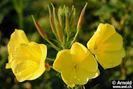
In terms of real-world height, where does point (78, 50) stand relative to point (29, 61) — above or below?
above

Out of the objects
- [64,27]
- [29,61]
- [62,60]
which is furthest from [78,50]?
[29,61]

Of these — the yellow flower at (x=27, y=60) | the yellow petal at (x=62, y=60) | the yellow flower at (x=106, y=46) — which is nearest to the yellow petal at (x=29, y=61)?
the yellow flower at (x=27, y=60)

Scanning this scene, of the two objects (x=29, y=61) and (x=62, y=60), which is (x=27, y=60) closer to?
(x=29, y=61)

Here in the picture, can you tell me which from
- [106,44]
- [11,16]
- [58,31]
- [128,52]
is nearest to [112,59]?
[106,44]

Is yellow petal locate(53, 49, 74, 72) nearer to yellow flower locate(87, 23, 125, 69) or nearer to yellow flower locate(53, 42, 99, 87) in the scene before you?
yellow flower locate(53, 42, 99, 87)

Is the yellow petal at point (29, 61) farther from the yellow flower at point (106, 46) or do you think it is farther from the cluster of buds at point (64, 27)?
the yellow flower at point (106, 46)

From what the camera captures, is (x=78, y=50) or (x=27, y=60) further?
(x=27, y=60)
